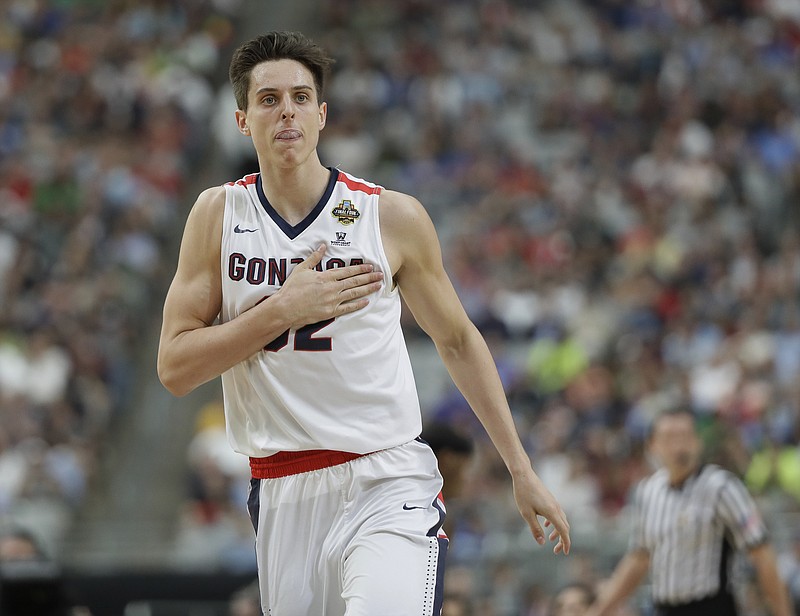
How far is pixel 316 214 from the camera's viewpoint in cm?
480

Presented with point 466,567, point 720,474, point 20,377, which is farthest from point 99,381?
point 720,474

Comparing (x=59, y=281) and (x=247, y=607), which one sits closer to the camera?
(x=247, y=607)

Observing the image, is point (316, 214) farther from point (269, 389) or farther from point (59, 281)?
point (59, 281)

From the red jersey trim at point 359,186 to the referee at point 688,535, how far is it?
144 inches

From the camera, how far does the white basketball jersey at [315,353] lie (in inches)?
184

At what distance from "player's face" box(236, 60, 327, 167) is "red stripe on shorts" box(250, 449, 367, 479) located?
102 centimetres

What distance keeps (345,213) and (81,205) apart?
508 inches

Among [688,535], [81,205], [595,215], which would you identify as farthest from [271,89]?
[81,205]

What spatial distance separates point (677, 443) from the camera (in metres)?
8.00

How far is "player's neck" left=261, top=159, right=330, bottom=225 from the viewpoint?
15.9 ft

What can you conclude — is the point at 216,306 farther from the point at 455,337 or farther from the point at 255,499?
the point at 455,337

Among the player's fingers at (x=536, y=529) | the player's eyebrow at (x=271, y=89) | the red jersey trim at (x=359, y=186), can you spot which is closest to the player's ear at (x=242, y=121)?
the player's eyebrow at (x=271, y=89)

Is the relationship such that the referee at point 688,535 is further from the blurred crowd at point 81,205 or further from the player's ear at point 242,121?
the blurred crowd at point 81,205

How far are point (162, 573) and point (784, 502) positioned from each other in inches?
214
